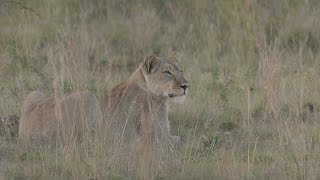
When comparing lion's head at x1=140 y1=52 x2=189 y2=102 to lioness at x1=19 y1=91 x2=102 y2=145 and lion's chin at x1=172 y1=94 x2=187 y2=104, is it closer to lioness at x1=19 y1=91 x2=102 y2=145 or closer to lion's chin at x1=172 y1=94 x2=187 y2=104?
lion's chin at x1=172 y1=94 x2=187 y2=104

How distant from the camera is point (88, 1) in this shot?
1340cm

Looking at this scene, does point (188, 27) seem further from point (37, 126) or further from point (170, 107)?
point (37, 126)

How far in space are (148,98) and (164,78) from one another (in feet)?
1.55

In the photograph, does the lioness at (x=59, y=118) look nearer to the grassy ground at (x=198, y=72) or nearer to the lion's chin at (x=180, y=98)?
the grassy ground at (x=198, y=72)

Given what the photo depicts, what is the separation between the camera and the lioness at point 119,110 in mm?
7293

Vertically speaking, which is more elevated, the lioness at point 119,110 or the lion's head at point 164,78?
the lion's head at point 164,78

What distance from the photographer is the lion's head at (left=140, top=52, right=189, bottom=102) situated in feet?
27.1

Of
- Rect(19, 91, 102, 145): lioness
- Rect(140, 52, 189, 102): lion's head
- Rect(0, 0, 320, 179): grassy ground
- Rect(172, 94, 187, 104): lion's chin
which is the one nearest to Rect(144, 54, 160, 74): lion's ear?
Rect(140, 52, 189, 102): lion's head

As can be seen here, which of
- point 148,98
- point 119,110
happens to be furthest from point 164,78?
point 119,110

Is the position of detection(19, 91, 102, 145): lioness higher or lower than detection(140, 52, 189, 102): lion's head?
lower

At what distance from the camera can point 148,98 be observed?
7918mm

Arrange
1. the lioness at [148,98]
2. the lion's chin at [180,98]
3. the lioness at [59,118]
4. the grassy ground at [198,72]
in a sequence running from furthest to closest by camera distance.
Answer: the lion's chin at [180,98] < the lioness at [148,98] < the lioness at [59,118] < the grassy ground at [198,72]

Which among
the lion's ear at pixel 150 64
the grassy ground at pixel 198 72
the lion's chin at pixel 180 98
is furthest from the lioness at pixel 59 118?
the lion's chin at pixel 180 98

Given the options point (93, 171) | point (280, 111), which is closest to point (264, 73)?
point (280, 111)
